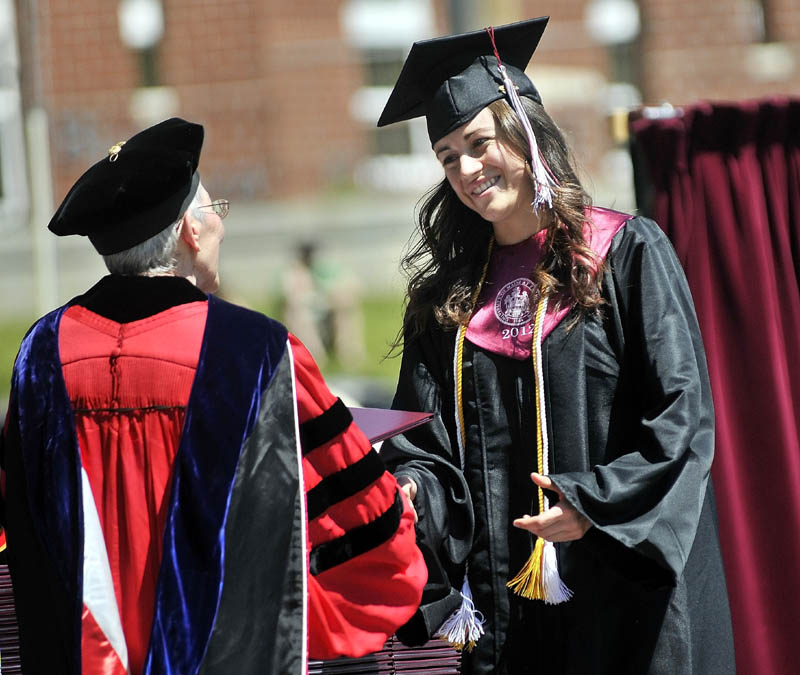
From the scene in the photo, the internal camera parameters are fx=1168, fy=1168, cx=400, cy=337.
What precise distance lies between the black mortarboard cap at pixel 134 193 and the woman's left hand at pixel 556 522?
3.05 feet

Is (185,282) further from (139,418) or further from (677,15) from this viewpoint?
(677,15)

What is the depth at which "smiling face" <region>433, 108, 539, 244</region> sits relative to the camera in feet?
9.04

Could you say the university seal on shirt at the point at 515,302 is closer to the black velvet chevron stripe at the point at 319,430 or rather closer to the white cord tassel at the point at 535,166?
the white cord tassel at the point at 535,166

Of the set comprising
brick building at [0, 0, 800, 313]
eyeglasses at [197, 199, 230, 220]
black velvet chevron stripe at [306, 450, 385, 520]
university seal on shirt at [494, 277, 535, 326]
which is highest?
brick building at [0, 0, 800, 313]

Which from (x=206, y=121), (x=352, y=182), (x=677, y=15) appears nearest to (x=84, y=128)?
(x=206, y=121)

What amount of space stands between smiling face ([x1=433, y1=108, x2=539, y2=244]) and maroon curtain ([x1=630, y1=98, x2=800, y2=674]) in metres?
0.63

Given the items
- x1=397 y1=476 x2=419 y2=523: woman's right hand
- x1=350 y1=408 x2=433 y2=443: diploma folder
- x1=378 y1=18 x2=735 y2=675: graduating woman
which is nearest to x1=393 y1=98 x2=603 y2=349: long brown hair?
x1=378 y1=18 x2=735 y2=675: graduating woman

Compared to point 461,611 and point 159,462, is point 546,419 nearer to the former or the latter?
point 461,611

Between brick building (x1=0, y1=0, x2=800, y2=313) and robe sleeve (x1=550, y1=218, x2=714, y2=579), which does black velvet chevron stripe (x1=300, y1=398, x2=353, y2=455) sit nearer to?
robe sleeve (x1=550, y1=218, x2=714, y2=579)

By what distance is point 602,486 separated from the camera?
2.44m

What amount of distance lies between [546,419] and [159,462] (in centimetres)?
87

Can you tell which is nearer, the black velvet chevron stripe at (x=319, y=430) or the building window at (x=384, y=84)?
the black velvet chevron stripe at (x=319, y=430)

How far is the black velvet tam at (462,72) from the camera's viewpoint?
2.77m

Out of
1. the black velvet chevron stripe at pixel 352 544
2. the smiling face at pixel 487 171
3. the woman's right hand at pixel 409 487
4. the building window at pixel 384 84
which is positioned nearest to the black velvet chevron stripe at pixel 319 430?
the black velvet chevron stripe at pixel 352 544
